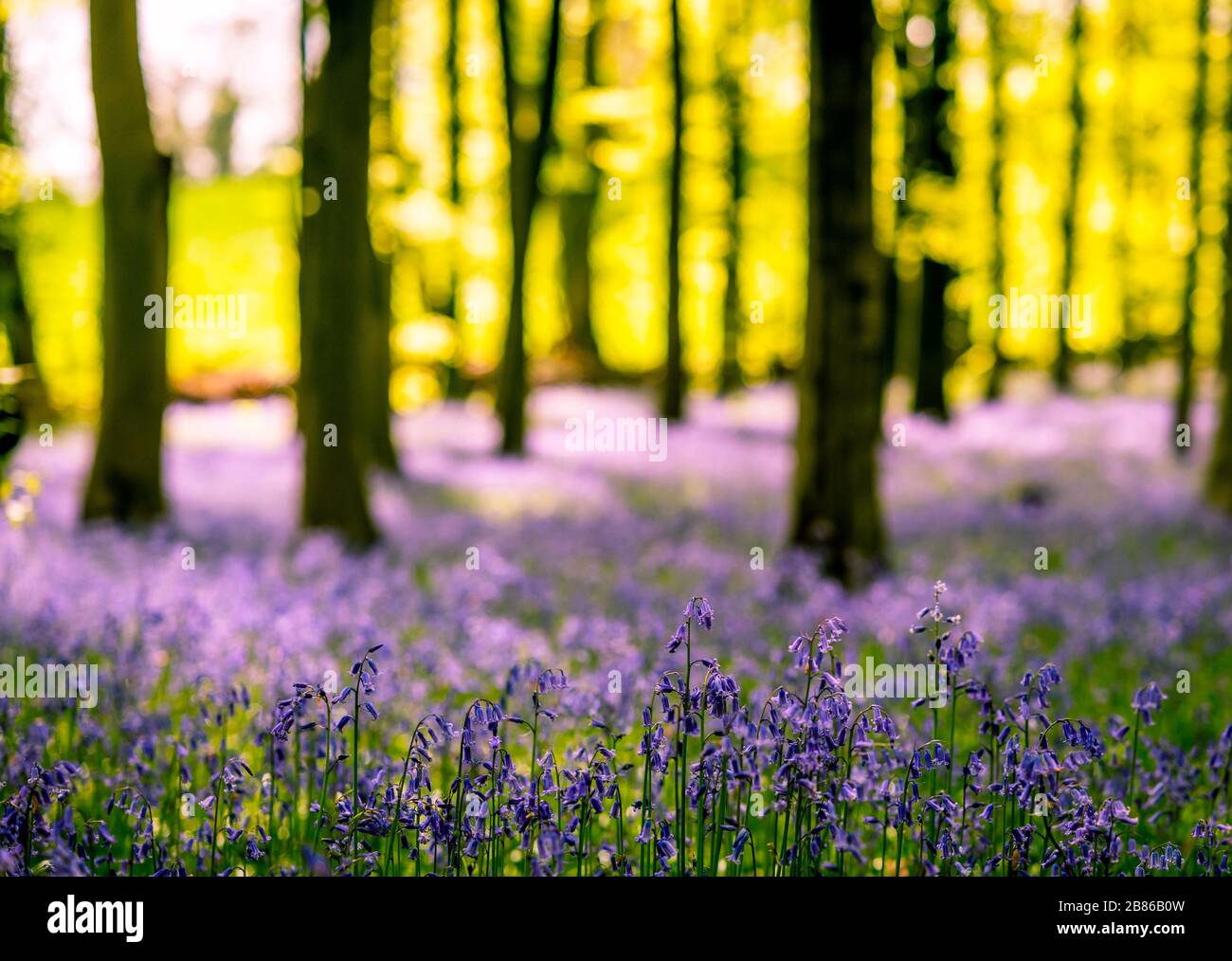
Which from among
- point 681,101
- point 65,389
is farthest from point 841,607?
point 65,389

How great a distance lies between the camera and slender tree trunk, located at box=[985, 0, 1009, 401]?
84.6 ft

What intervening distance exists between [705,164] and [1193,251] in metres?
16.1

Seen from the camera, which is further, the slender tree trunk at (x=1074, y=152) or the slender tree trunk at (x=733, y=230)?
the slender tree trunk at (x=733, y=230)

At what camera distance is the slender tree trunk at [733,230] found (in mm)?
29641

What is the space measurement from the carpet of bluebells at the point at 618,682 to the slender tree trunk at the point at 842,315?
A: 77 cm

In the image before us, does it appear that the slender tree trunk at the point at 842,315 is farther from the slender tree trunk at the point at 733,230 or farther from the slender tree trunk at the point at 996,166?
the slender tree trunk at the point at 733,230

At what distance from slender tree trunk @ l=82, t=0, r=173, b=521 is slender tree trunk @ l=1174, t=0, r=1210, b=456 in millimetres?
15340

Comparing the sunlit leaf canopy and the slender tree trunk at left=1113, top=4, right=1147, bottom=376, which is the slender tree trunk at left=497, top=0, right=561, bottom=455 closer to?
the sunlit leaf canopy

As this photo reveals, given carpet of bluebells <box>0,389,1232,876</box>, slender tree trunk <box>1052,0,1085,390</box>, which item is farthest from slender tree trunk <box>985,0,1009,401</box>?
carpet of bluebells <box>0,389,1232,876</box>

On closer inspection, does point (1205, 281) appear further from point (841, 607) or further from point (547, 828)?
point (547, 828)

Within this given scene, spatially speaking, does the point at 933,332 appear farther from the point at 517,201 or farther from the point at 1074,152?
the point at 517,201

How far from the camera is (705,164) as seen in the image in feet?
112

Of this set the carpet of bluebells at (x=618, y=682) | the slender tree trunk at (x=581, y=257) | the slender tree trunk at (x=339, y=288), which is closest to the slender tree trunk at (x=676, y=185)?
the carpet of bluebells at (x=618, y=682)

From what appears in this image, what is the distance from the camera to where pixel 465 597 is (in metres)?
9.27
